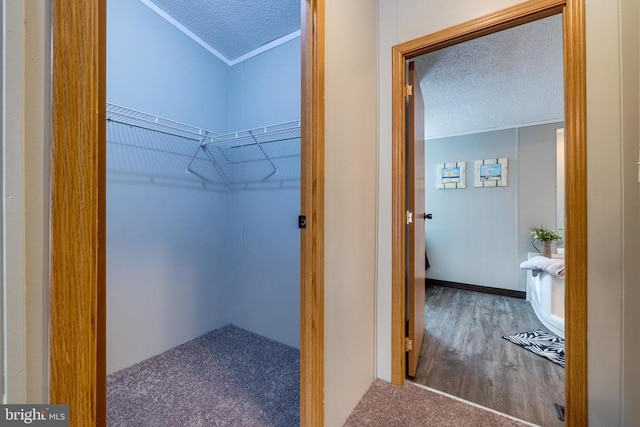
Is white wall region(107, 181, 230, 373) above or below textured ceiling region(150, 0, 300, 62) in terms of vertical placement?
below

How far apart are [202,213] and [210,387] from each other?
51.9 inches

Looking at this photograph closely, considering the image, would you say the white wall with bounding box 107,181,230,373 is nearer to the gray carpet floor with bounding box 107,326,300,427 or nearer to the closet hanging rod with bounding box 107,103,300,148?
the gray carpet floor with bounding box 107,326,300,427

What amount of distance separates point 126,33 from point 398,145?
199 cm

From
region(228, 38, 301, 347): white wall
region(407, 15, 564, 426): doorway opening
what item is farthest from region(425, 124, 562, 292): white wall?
region(228, 38, 301, 347): white wall

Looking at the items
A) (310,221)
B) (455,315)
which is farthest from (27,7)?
(455,315)

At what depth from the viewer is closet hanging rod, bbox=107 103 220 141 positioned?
1.78 m

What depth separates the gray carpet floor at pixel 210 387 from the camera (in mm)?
1425

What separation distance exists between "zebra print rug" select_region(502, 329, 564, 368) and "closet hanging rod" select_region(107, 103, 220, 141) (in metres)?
3.25

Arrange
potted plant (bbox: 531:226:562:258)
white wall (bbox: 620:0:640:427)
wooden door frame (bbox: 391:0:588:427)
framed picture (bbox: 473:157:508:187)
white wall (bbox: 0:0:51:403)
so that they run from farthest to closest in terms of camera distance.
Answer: framed picture (bbox: 473:157:508:187) < potted plant (bbox: 531:226:562:258) < wooden door frame (bbox: 391:0:588:427) < white wall (bbox: 620:0:640:427) < white wall (bbox: 0:0:51:403)

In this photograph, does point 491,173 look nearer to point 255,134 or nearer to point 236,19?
point 255,134

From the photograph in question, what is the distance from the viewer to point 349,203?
57.9 inches

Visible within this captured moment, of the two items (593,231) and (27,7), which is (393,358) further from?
(27,7)

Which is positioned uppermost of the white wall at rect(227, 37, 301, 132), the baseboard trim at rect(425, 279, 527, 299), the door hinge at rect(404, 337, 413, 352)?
the white wall at rect(227, 37, 301, 132)

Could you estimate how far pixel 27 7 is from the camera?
0.46 metres
